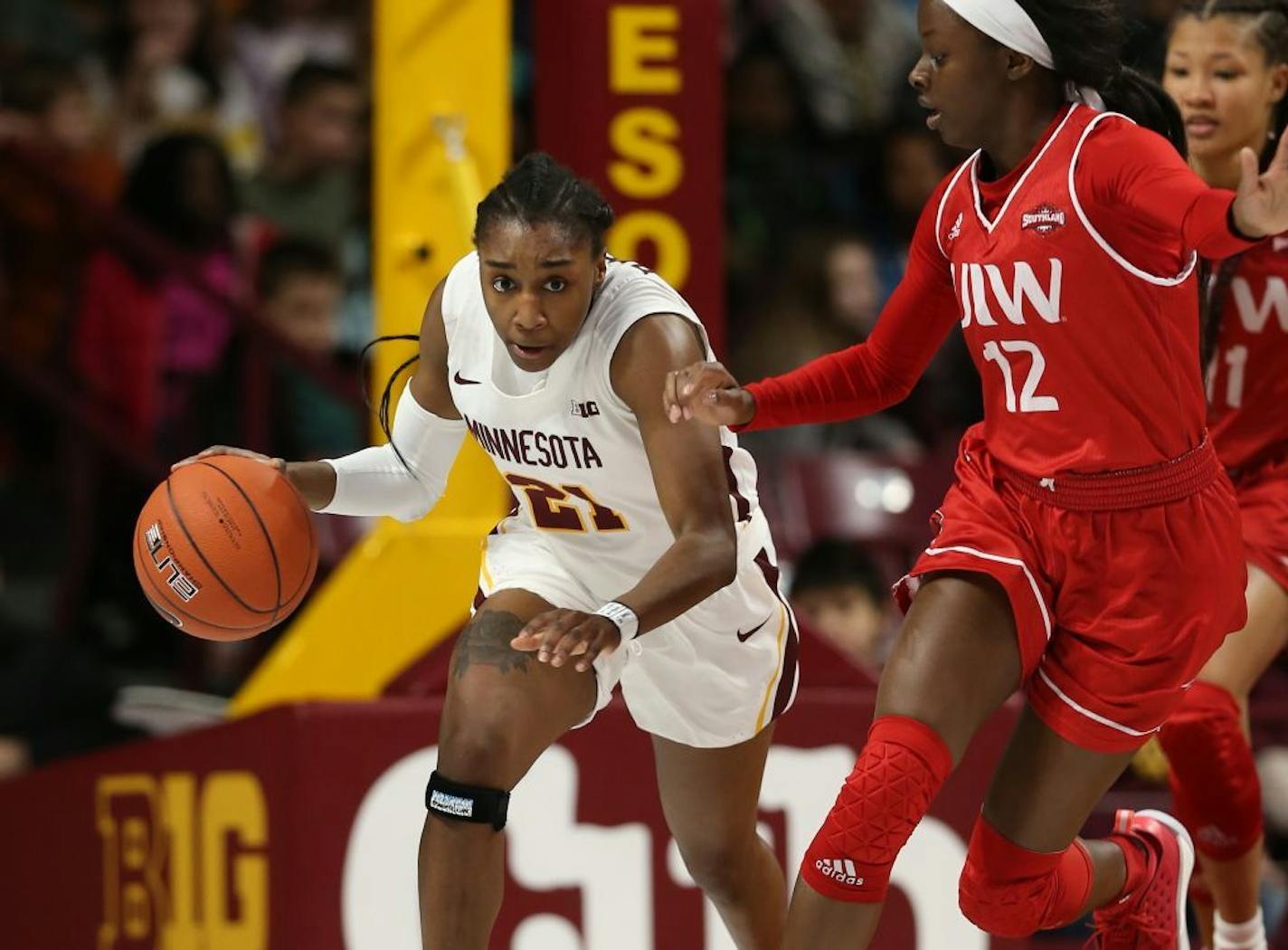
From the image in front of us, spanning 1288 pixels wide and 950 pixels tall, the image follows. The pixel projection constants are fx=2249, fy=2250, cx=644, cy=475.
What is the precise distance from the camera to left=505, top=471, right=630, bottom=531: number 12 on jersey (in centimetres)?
440

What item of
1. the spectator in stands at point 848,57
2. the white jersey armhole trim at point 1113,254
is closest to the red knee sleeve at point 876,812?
the white jersey armhole trim at point 1113,254

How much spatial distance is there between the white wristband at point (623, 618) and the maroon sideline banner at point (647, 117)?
7.80 feet

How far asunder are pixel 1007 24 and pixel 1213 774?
178 centimetres

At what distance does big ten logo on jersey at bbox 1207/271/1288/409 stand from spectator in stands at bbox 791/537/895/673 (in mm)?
1911

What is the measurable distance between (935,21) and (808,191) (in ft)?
17.1

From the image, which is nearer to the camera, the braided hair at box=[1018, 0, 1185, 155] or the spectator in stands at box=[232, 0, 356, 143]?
the braided hair at box=[1018, 0, 1185, 155]

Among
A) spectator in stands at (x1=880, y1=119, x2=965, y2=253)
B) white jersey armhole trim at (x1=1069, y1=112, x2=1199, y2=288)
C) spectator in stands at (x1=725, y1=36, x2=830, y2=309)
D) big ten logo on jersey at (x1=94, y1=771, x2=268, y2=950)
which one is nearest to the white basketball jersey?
white jersey armhole trim at (x1=1069, y1=112, x2=1199, y2=288)

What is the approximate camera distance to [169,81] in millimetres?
8859

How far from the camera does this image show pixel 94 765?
19.9 ft

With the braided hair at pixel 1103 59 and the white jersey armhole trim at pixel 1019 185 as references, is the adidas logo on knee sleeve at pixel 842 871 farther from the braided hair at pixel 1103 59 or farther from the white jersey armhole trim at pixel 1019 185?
the braided hair at pixel 1103 59

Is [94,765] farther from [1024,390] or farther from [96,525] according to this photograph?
[1024,390]

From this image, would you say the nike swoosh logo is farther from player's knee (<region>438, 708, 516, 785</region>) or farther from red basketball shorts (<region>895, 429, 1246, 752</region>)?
player's knee (<region>438, 708, 516, 785</region>)

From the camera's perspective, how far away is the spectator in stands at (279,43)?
9.14m

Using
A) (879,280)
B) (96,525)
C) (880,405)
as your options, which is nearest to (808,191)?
(879,280)
